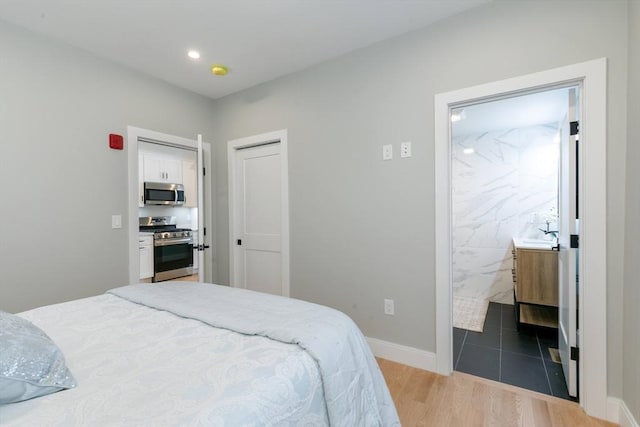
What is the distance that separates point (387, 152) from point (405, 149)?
142mm

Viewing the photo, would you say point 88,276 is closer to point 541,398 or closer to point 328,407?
point 328,407

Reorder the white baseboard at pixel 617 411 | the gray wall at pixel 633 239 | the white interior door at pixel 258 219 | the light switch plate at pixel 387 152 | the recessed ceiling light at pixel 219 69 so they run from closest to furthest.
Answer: the gray wall at pixel 633 239, the white baseboard at pixel 617 411, the light switch plate at pixel 387 152, the recessed ceiling light at pixel 219 69, the white interior door at pixel 258 219

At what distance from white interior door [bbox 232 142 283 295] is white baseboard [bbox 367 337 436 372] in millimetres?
1099

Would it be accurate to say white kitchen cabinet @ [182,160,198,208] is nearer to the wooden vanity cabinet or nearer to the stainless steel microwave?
the stainless steel microwave

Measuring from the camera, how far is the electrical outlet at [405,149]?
221 cm

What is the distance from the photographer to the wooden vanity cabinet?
9.09 ft

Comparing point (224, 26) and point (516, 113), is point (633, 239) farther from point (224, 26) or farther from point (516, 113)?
point (224, 26)

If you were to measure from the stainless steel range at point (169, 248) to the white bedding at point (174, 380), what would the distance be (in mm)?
2371

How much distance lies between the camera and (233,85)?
3.05 meters

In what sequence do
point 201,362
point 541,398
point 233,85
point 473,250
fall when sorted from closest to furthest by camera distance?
point 201,362 → point 541,398 → point 233,85 → point 473,250

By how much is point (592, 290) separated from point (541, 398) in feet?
2.48

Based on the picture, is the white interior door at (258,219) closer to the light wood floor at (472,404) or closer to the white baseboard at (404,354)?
the white baseboard at (404,354)

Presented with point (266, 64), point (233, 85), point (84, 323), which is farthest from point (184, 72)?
point (84, 323)

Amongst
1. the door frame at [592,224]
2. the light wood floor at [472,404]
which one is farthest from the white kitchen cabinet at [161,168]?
the door frame at [592,224]
